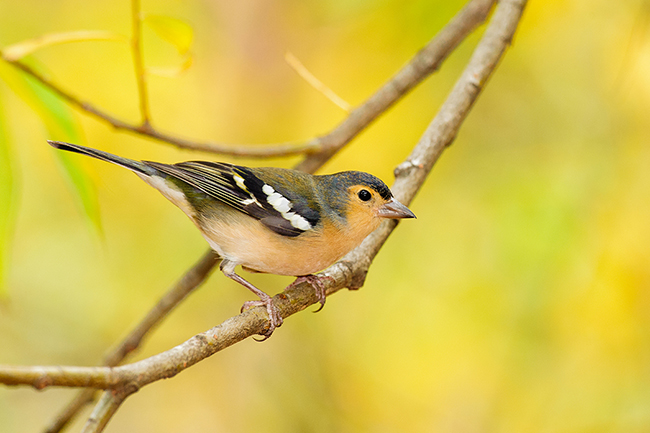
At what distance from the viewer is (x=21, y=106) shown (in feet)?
21.0

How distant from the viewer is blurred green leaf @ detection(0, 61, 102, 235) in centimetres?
259

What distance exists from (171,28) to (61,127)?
72cm

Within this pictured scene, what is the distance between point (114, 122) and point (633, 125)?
439cm

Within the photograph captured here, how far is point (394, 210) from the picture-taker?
334cm

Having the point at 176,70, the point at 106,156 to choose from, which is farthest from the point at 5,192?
the point at 176,70

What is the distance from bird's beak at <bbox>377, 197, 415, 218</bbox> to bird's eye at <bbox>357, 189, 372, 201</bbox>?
15 centimetres

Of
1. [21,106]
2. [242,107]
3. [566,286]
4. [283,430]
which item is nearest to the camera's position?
[566,286]

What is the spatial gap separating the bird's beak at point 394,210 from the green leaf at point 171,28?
147 centimetres

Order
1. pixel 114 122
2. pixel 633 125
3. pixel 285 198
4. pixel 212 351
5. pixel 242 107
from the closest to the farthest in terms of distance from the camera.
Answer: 1. pixel 212 351
2. pixel 114 122
3. pixel 285 198
4. pixel 633 125
5. pixel 242 107

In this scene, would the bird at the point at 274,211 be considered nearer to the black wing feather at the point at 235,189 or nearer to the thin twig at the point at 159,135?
the black wing feather at the point at 235,189

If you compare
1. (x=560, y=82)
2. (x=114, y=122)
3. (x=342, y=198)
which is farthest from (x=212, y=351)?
(x=560, y=82)

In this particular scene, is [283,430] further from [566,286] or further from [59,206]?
[59,206]

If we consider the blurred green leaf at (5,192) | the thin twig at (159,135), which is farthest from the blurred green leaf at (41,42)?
the blurred green leaf at (5,192)

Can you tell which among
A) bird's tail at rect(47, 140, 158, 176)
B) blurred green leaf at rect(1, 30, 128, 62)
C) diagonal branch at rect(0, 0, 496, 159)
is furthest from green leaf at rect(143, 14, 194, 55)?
diagonal branch at rect(0, 0, 496, 159)
